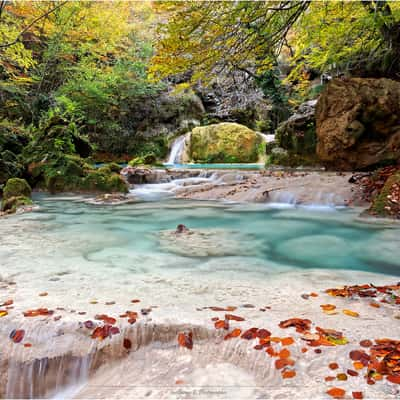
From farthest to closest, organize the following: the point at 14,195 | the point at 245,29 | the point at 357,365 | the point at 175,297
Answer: the point at 14,195
the point at 245,29
the point at 175,297
the point at 357,365

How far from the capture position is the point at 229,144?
60.0ft

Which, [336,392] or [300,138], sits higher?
[300,138]

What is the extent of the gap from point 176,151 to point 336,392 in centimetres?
1981

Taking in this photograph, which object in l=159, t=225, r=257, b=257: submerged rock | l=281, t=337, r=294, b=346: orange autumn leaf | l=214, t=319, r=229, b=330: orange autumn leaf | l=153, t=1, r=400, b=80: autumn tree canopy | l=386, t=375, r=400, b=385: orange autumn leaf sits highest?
l=153, t=1, r=400, b=80: autumn tree canopy

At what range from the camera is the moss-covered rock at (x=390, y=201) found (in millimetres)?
5121

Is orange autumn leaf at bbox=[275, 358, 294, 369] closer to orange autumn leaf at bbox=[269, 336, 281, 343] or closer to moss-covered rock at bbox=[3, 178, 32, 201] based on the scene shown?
orange autumn leaf at bbox=[269, 336, 281, 343]

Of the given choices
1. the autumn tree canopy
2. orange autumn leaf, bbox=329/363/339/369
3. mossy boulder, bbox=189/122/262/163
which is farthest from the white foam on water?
mossy boulder, bbox=189/122/262/163

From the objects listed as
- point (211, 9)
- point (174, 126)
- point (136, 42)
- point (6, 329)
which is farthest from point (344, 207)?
point (136, 42)

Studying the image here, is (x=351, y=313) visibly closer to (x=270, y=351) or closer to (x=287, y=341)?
(x=287, y=341)

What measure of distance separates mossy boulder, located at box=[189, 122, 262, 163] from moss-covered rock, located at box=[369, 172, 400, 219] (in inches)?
519

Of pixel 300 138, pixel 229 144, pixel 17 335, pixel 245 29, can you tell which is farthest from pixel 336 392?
pixel 229 144

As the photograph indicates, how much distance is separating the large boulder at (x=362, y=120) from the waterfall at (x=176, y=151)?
39.6 feet

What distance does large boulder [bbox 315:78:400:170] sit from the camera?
8.17 m

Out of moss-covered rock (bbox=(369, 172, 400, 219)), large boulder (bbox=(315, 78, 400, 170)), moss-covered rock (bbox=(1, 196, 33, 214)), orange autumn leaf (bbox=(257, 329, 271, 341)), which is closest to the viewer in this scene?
orange autumn leaf (bbox=(257, 329, 271, 341))
